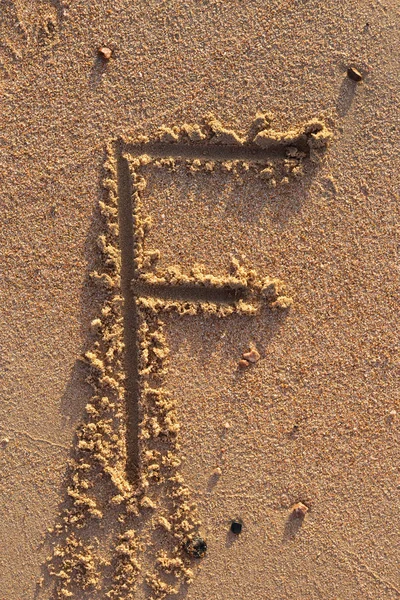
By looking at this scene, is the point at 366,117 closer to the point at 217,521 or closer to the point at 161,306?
the point at 161,306

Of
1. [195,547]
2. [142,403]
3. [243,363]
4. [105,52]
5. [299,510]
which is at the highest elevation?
[105,52]

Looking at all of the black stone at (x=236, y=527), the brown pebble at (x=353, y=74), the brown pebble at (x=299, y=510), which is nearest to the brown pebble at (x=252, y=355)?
the brown pebble at (x=299, y=510)

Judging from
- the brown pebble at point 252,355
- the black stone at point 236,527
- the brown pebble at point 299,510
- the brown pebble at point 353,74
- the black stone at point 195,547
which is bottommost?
the black stone at point 195,547

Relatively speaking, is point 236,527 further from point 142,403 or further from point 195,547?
point 142,403

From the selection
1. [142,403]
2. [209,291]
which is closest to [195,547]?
[142,403]

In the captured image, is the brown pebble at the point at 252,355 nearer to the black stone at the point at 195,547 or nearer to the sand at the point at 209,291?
the sand at the point at 209,291

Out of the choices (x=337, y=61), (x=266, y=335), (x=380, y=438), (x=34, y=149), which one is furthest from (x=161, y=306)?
(x=337, y=61)
